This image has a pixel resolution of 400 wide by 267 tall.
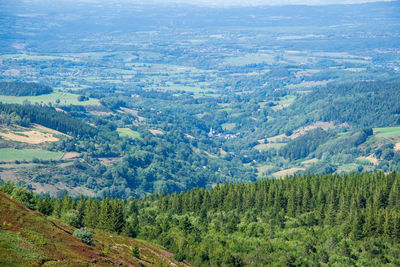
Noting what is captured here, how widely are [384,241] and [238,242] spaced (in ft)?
110

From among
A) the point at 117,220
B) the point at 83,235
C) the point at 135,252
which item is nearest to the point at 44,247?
the point at 83,235

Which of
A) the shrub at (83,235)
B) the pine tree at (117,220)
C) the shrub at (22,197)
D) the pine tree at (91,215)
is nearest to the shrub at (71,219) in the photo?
the shrub at (22,197)

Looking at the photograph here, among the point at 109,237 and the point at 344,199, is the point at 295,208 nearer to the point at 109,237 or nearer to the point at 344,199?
the point at 344,199

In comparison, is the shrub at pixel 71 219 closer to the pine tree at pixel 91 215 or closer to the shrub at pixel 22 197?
the shrub at pixel 22 197

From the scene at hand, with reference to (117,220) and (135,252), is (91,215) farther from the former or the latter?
(135,252)

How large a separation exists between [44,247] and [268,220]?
84.5 meters

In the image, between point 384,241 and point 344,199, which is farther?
point 344,199

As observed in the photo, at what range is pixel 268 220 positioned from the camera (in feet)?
456

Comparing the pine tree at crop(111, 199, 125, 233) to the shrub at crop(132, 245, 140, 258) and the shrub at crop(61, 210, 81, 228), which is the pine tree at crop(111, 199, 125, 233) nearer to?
the shrub at crop(61, 210, 81, 228)

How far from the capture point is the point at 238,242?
375 feet

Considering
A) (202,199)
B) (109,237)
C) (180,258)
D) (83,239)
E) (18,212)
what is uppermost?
(18,212)

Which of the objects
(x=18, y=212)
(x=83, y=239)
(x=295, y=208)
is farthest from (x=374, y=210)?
(x=18, y=212)

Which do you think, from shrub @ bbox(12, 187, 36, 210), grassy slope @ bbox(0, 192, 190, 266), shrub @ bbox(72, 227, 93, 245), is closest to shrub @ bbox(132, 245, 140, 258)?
grassy slope @ bbox(0, 192, 190, 266)

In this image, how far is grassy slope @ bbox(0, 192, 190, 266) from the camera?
5851 cm
